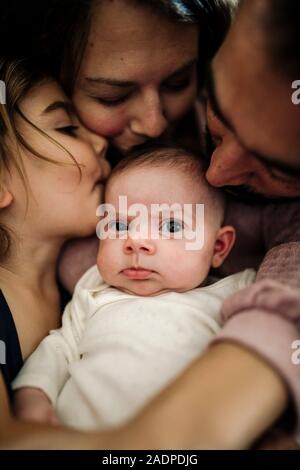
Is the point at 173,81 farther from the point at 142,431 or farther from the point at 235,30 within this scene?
the point at 142,431

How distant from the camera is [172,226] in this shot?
3.68 ft

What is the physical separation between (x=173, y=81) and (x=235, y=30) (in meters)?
0.37

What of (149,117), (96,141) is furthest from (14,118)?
(149,117)

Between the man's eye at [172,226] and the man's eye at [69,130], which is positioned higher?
the man's eye at [69,130]

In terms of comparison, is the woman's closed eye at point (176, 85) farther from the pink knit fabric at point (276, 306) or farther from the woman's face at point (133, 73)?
the pink knit fabric at point (276, 306)

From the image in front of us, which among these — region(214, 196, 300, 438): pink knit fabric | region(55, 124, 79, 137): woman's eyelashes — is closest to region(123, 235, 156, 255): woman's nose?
region(214, 196, 300, 438): pink knit fabric

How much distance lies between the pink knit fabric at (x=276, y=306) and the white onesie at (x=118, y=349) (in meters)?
0.12

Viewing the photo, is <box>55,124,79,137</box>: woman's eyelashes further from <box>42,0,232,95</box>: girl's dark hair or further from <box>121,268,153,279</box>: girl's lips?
<box>121,268,153,279</box>: girl's lips

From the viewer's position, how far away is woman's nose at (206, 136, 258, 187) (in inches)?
38.1

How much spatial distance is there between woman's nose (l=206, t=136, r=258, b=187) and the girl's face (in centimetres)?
32

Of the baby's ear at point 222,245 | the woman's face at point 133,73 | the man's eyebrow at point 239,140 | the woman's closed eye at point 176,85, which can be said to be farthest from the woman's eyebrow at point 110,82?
the baby's ear at point 222,245

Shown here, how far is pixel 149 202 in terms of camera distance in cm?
113

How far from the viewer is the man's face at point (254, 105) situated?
806 millimetres
